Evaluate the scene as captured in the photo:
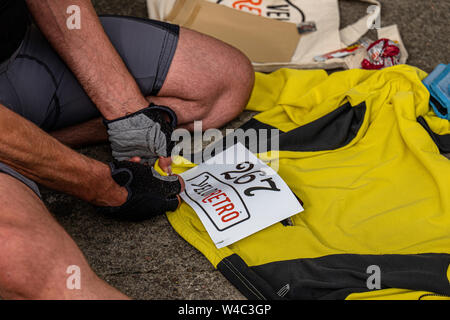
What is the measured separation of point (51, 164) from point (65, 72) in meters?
0.42

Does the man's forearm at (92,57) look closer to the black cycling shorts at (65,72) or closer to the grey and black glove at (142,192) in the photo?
the black cycling shorts at (65,72)

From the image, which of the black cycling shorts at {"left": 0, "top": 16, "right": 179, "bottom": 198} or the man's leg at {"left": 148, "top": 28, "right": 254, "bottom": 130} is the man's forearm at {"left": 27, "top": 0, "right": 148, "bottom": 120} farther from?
the man's leg at {"left": 148, "top": 28, "right": 254, "bottom": 130}

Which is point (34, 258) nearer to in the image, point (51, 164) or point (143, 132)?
point (51, 164)

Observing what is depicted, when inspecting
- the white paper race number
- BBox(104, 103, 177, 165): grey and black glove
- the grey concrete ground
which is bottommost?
the grey concrete ground

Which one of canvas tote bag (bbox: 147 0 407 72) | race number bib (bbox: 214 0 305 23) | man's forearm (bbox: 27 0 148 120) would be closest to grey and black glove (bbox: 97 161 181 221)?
man's forearm (bbox: 27 0 148 120)

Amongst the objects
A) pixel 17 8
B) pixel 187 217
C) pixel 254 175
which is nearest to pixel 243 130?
pixel 254 175

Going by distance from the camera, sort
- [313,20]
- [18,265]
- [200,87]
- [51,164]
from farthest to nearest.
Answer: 1. [313,20]
2. [200,87]
3. [51,164]
4. [18,265]

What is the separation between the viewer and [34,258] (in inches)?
35.5

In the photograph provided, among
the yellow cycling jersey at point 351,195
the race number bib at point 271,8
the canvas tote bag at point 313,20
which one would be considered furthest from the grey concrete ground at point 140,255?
A: the race number bib at point 271,8

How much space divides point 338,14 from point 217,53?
75cm

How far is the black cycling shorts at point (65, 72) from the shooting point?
1.34 m

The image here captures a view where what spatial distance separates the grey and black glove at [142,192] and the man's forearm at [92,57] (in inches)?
8.2

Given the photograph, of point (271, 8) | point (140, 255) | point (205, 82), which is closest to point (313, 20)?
point (271, 8)

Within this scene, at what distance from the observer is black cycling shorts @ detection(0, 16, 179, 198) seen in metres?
1.34
